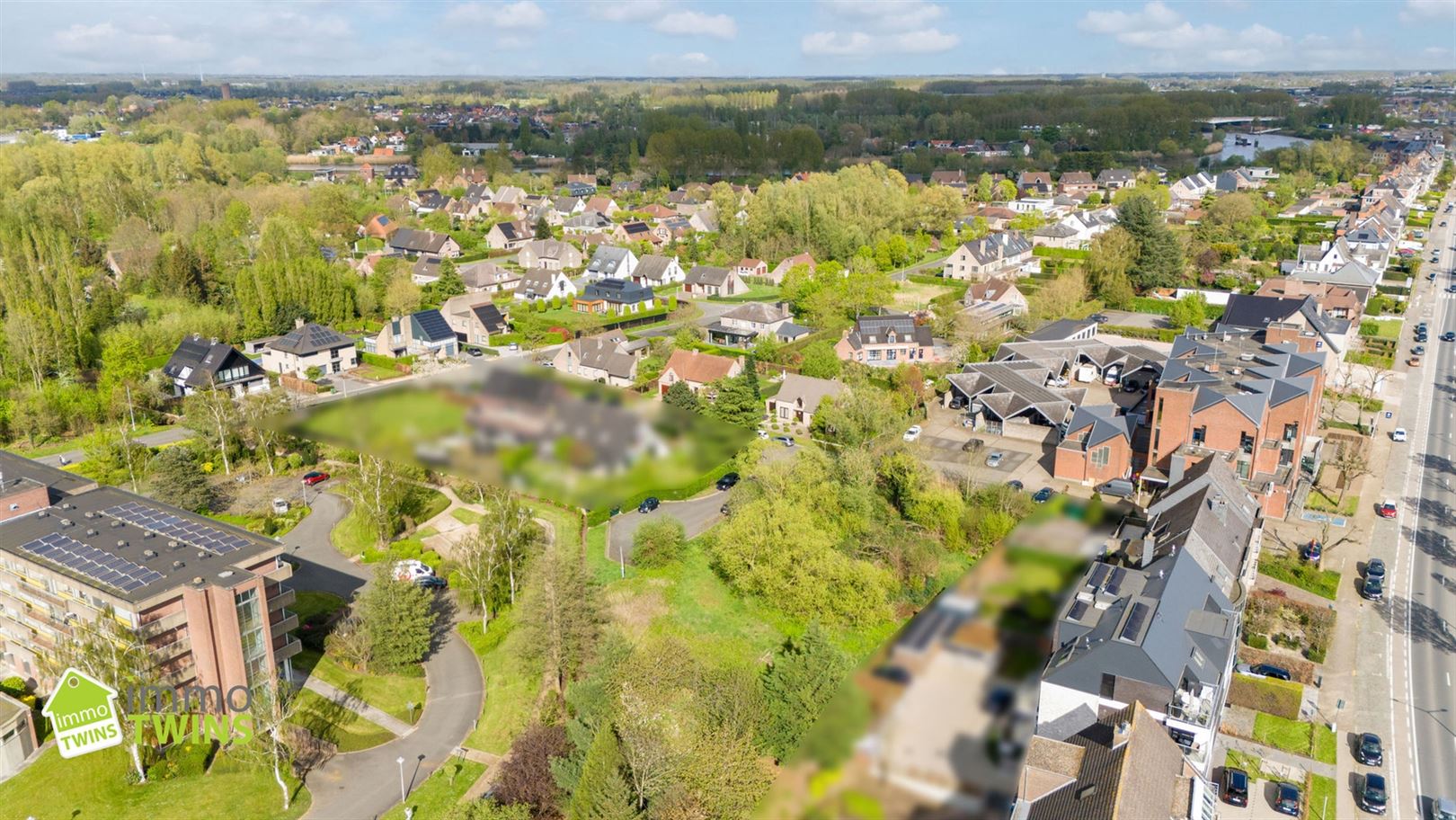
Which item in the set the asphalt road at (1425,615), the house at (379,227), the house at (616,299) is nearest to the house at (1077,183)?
the house at (616,299)

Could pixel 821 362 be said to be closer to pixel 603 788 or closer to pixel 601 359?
pixel 601 359

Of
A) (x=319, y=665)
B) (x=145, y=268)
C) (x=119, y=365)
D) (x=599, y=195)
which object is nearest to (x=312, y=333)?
(x=119, y=365)

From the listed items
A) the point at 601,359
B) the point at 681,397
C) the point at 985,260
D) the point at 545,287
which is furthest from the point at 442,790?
the point at 985,260

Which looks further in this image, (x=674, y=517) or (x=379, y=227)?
(x=379, y=227)

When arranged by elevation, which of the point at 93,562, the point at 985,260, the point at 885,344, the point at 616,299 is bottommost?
the point at 885,344

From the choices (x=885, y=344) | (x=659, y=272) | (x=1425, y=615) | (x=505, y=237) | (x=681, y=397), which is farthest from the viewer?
(x=505, y=237)

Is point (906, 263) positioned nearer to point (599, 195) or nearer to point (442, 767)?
point (599, 195)

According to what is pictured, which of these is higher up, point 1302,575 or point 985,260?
point 985,260
